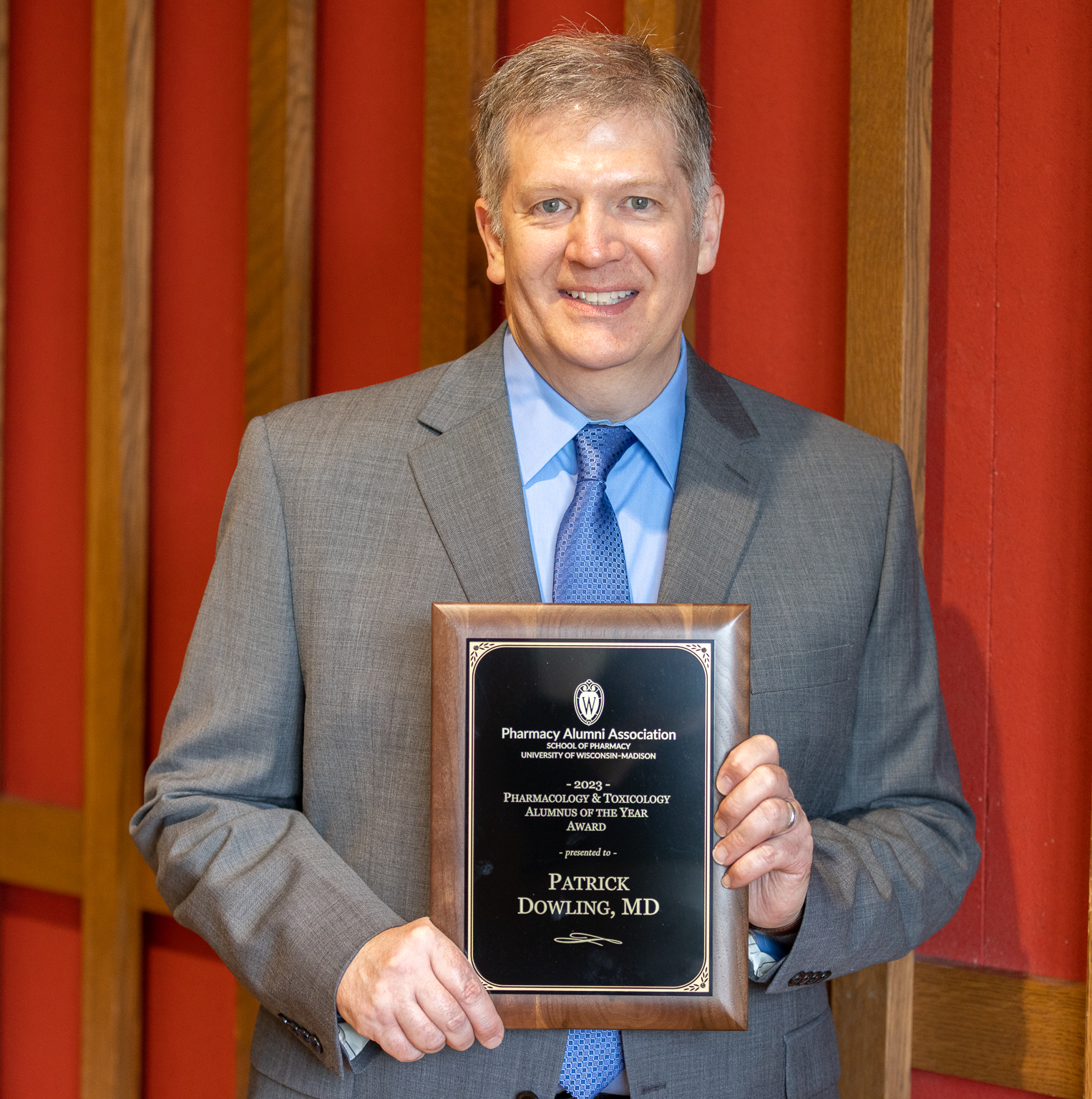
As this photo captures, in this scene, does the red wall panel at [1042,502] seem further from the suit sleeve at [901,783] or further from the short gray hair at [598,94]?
the short gray hair at [598,94]

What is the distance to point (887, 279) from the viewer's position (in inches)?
75.5

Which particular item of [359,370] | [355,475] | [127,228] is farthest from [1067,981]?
[127,228]

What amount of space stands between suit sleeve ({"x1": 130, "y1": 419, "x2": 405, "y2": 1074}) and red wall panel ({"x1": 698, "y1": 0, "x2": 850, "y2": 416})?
36.3 inches

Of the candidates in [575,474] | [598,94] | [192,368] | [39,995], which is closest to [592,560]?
[575,474]

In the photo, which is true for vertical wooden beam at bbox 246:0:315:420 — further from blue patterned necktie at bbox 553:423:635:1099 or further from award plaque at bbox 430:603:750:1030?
award plaque at bbox 430:603:750:1030

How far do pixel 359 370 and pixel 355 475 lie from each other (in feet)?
2.93

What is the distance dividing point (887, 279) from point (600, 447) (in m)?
0.65

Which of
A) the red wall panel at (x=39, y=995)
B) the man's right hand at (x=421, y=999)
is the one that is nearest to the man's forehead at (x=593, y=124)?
the man's right hand at (x=421, y=999)

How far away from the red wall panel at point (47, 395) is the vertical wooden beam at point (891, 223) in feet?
5.82

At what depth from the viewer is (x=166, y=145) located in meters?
2.67

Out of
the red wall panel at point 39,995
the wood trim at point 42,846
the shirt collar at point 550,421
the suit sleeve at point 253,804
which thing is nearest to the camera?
the suit sleeve at point 253,804

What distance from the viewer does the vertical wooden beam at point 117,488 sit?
2607 mm

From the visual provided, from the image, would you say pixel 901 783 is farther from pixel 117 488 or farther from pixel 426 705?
pixel 117 488

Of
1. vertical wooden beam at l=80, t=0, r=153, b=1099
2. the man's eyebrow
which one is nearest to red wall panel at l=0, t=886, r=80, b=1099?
vertical wooden beam at l=80, t=0, r=153, b=1099
